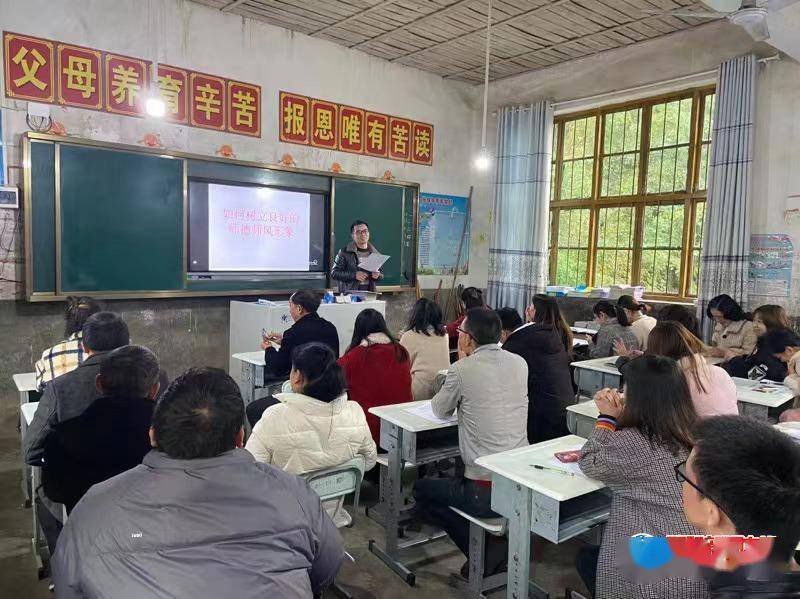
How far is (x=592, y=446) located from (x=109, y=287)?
420cm

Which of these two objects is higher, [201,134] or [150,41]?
[150,41]

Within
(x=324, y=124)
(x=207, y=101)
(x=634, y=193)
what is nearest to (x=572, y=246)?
(x=634, y=193)

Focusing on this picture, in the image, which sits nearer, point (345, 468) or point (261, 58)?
point (345, 468)

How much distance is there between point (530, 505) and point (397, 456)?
0.83 m

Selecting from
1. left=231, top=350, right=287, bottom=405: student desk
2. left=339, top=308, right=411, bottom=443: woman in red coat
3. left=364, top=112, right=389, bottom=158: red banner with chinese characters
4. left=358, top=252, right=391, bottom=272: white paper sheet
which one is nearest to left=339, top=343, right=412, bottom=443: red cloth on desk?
left=339, top=308, right=411, bottom=443: woman in red coat

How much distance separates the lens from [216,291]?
17.6ft

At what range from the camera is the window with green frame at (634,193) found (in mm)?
5840

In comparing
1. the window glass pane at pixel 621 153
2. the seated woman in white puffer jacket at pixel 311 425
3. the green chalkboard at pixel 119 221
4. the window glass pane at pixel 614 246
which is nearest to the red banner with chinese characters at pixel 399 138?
the window glass pane at pixel 621 153

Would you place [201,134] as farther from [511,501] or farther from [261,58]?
[511,501]

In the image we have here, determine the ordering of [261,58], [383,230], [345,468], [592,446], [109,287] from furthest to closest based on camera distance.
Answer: [383,230], [261,58], [109,287], [345,468], [592,446]

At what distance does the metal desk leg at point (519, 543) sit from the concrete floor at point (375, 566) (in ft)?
1.84

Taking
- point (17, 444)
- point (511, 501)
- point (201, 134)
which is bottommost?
point (17, 444)

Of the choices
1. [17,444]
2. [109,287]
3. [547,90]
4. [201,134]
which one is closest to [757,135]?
[547,90]

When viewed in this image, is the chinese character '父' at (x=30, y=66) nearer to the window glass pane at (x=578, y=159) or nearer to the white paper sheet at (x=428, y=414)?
the white paper sheet at (x=428, y=414)
